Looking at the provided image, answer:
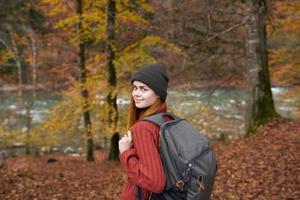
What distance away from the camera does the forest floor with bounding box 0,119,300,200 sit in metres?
7.18

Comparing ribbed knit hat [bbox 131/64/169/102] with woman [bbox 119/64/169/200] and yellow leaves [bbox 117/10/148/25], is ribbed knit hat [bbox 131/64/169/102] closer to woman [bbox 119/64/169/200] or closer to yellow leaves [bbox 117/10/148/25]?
woman [bbox 119/64/169/200]

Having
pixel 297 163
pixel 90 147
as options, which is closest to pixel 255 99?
pixel 297 163

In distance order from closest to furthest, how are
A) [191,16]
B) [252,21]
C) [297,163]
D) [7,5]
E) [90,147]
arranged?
[297,163] → [252,21] → [191,16] → [90,147] → [7,5]

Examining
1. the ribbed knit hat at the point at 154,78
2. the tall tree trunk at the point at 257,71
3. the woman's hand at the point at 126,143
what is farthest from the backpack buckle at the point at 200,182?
the tall tree trunk at the point at 257,71

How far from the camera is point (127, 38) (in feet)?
53.5

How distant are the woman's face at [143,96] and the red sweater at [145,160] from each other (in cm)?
21

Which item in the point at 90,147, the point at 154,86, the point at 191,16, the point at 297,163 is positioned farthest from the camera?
the point at 90,147

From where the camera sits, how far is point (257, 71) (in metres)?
11.9

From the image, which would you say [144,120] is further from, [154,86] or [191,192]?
[191,192]

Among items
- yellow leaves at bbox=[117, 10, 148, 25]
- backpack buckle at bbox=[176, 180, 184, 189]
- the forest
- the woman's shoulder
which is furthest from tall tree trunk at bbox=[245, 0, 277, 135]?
backpack buckle at bbox=[176, 180, 184, 189]

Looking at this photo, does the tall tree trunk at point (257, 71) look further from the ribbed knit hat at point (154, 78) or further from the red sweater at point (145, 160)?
the red sweater at point (145, 160)

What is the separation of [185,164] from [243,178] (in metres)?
5.84

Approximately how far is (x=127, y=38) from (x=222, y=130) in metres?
14.4

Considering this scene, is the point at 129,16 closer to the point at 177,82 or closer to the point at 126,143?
the point at 177,82
